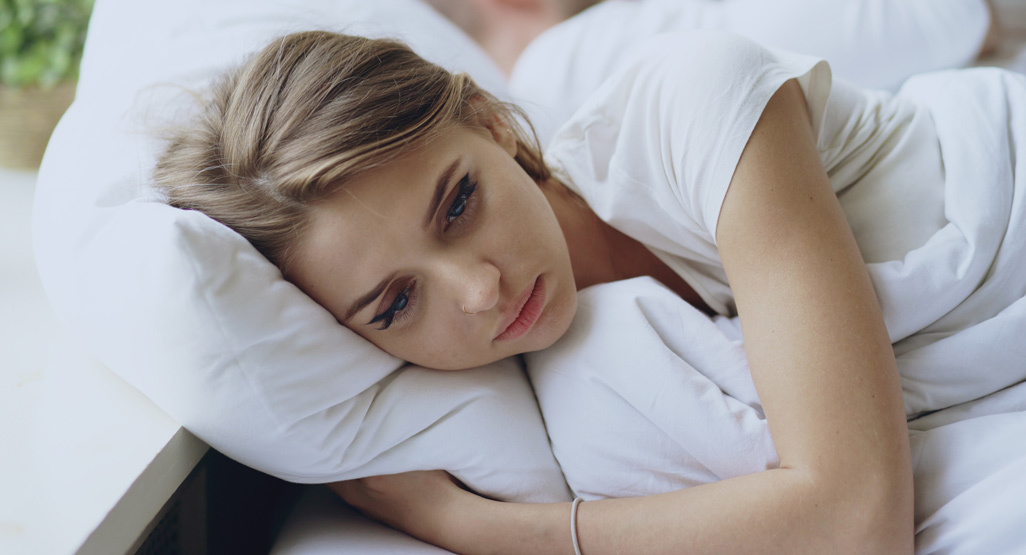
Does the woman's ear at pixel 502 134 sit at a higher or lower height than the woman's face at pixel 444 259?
higher

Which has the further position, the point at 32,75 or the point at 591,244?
the point at 32,75

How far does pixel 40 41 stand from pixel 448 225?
1.08m

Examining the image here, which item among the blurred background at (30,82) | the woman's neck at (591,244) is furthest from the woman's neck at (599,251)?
the blurred background at (30,82)

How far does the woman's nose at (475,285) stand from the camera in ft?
2.49

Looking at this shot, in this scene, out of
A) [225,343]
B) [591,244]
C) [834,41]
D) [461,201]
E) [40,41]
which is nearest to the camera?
[225,343]

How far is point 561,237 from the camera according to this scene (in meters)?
0.86

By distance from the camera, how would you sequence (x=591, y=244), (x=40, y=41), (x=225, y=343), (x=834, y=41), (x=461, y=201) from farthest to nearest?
(x=40, y=41)
(x=834, y=41)
(x=591, y=244)
(x=461, y=201)
(x=225, y=343)

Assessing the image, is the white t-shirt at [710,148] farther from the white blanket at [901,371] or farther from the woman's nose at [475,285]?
the woman's nose at [475,285]

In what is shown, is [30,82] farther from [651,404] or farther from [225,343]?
[651,404]

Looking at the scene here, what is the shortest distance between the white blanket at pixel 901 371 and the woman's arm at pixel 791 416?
0.05 m

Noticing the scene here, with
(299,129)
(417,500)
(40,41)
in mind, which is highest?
(299,129)

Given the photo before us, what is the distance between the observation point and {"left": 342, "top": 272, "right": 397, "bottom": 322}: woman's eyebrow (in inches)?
30.4

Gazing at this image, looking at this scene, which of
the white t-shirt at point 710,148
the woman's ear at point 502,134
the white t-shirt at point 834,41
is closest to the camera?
the white t-shirt at point 710,148

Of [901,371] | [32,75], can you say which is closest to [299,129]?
[901,371]
